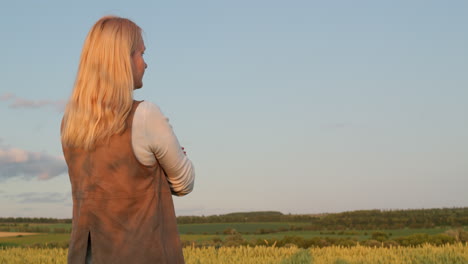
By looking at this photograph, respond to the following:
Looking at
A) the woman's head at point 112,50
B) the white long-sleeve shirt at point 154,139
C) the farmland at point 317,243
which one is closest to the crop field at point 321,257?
the farmland at point 317,243

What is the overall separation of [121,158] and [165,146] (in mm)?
251

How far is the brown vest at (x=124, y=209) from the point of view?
10.1 ft

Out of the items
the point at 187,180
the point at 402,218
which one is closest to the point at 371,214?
the point at 402,218

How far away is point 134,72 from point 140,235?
888mm

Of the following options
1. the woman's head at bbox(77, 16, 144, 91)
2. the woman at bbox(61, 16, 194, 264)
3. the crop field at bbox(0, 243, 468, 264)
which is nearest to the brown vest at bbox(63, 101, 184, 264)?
the woman at bbox(61, 16, 194, 264)

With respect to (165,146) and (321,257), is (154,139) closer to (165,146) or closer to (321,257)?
(165,146)

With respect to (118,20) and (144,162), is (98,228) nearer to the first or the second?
(144,162)

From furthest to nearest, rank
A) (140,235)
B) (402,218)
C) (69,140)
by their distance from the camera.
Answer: (402,218), (69,140), (140,235)

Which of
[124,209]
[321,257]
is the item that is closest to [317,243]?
[321,257]

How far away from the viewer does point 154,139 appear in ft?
10.1

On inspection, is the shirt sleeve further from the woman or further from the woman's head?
the woman's head

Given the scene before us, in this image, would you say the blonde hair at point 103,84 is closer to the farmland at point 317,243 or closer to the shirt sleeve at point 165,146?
the shirt sleeve at point 165,146

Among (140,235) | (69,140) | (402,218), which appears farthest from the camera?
(402,218)

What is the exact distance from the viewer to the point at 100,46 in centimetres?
313
